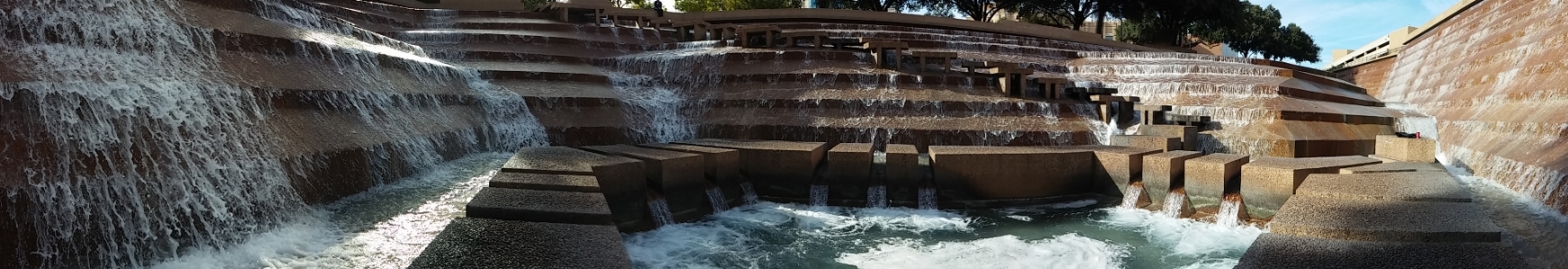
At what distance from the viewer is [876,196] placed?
854 cm

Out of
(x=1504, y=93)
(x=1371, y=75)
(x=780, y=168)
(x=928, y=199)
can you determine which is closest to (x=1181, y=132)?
(x=1504, y=93)

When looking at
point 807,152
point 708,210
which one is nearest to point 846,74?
point 807,152

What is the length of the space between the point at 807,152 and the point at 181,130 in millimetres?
5191

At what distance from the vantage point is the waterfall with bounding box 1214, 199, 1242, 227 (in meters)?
7.41

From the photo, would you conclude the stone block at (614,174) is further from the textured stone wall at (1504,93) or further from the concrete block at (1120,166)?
the textured stone wall at (1504,93)

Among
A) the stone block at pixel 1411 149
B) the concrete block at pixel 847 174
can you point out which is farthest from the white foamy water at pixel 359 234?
the stone block at pixel 1411 149

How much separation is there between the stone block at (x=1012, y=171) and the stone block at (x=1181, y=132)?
2626mm

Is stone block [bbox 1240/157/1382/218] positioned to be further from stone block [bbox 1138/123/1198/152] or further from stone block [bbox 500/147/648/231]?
stone block [bbox 500/147/648/231]

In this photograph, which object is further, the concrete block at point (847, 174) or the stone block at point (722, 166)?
the concrete block at point (847, 174)

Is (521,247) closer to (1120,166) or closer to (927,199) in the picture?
(927,199)

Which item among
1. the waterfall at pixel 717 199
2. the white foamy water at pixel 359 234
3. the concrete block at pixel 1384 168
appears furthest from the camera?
the waterfall at pixel 717 199

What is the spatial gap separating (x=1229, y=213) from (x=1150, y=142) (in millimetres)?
2500

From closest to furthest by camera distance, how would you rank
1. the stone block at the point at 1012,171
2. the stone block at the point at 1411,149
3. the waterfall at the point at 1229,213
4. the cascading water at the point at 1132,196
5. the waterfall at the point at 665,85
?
the waterfall at the point at 1229,213 < the cascading water at the point at 1132,196 < the stone block at the point at 1012,171 < the stone block at the point at 1411,149 < the waterfall at the point at 665,85

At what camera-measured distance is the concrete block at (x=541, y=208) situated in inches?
185
